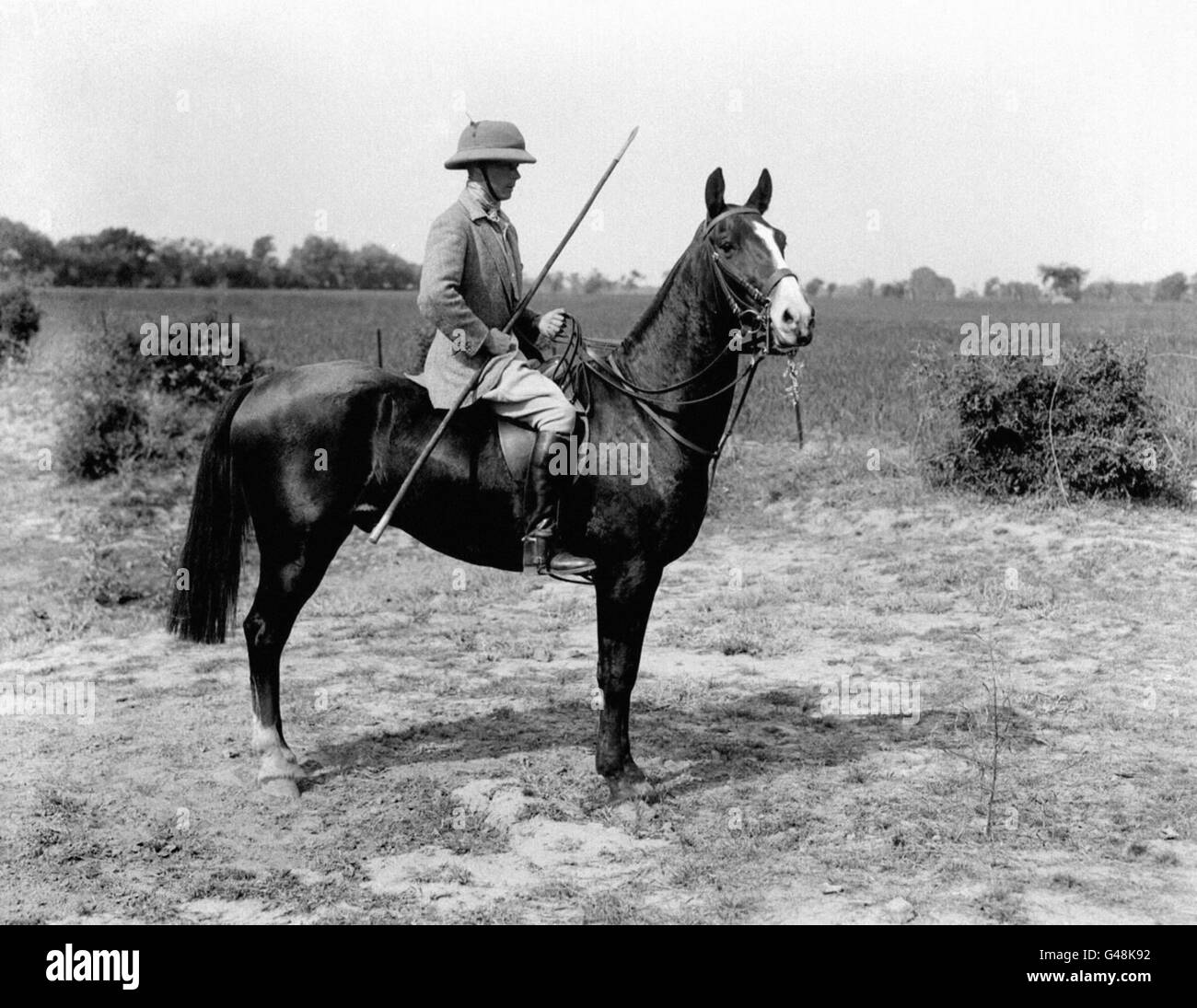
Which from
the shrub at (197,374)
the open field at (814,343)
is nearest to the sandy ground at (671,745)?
the open field at (814,343)

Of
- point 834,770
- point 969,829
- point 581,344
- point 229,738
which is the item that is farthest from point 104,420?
point 969,829

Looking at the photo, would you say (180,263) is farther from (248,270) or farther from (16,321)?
(16,321)

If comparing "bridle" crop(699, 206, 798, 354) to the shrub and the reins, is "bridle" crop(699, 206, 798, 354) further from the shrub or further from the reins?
the shrub

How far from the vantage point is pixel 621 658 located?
20.2 feet

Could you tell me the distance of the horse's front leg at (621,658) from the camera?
240 inches

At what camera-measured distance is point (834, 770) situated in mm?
6574

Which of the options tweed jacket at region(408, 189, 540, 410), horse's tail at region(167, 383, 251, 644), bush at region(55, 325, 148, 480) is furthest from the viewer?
bush at region(55, 325, 148, 480)

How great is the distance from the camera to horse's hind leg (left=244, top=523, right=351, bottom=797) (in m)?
6.23

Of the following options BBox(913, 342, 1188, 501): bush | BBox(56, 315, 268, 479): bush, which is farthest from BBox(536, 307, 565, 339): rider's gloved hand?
BBox(56, 315, 268, 479): bush

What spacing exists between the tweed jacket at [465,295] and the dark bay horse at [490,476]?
0.22m

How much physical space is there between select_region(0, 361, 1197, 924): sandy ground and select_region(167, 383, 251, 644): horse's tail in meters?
0.77

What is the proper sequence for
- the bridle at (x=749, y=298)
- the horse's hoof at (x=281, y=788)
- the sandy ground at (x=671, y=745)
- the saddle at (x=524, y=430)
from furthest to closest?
the horse's hoof at (x=281, y=788) → the saddle at (x=524, y=430) → the bridle at (x=749, y=298) → the sandy ground at (x=671, y=745)

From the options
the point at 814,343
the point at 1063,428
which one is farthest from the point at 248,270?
the point at 1063,428

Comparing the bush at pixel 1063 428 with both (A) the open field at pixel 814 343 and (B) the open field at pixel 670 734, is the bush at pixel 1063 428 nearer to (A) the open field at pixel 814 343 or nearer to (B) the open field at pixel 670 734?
(B) the open field at pixel 670 734
